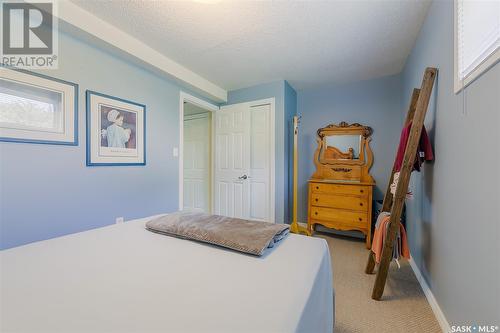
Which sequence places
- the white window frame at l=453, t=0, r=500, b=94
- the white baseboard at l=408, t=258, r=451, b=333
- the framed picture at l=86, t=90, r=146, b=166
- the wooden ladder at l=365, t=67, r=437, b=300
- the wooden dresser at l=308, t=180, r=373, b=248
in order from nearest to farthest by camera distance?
1. the white window frame at l=453, t=0, r=500, b=94
2. the white baseboard at l=408, t=258, r=451, b=333
3. the wooden ladder at l=365, t=67, r=437, b=300
4. the framed picture at l=86, t=90, r=146, b=166
5. the wooden dresser at l=308, t=180, r=373, b=248

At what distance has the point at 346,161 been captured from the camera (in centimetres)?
316

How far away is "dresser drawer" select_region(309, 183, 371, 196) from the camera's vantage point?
2680 millimetres

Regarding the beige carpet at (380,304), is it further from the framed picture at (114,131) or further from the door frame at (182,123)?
the framed picture at (114,131)

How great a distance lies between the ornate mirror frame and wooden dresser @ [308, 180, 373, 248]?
425mm

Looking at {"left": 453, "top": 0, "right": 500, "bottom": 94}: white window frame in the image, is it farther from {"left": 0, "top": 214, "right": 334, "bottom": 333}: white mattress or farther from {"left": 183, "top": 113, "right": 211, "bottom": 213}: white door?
{"left": 183, "top": 113, "right": 211, "bottom": 213}: white door

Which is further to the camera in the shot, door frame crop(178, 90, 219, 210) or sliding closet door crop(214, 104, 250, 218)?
sliding closet door crop(214, 104, 250, 218)

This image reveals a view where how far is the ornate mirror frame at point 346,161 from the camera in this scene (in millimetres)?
3057

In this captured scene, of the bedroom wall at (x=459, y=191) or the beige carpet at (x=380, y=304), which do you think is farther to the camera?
the beige carpet at (x=380, y=304)

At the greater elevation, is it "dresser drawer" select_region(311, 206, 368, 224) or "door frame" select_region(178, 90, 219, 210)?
"door frame" select_region(178, 90, 219, 210)

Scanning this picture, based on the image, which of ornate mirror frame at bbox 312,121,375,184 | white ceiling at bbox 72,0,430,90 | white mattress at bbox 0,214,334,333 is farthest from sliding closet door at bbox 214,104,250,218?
white mattress at bbox 0,214,334,333

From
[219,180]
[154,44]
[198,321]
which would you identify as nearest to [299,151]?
[219,180]

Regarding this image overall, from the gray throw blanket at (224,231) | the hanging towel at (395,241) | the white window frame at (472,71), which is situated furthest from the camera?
the hanging towel at (395,241)

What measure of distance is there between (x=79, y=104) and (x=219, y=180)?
215cm

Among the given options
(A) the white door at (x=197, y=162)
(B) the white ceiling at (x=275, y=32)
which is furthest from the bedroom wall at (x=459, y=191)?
(A) the white door at (x=197, y=162)
